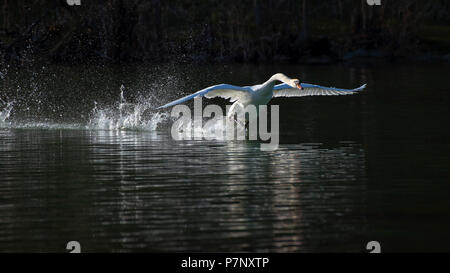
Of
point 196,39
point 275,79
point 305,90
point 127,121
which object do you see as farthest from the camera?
point 196,39

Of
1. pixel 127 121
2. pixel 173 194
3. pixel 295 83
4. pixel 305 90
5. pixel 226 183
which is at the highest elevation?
pixel 295 83

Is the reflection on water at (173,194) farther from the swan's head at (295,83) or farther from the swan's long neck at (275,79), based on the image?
the swan's head at (295,83)

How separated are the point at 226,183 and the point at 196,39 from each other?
222ft

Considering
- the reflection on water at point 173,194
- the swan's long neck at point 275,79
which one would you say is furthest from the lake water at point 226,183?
the swan's long neck at point 275,79

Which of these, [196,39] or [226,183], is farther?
[196,39]

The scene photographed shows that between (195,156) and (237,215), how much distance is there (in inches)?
252

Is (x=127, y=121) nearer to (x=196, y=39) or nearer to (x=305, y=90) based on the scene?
(x=305, y=90)

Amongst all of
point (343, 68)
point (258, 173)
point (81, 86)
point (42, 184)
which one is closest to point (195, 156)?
point (258, 173)

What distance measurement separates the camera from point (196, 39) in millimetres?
83562

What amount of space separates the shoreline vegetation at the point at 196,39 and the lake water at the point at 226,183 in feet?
131

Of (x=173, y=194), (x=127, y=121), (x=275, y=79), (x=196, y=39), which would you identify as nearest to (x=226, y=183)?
(x=173, y=194)

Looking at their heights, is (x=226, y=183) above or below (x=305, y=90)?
below

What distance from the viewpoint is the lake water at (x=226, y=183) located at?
12.6m
